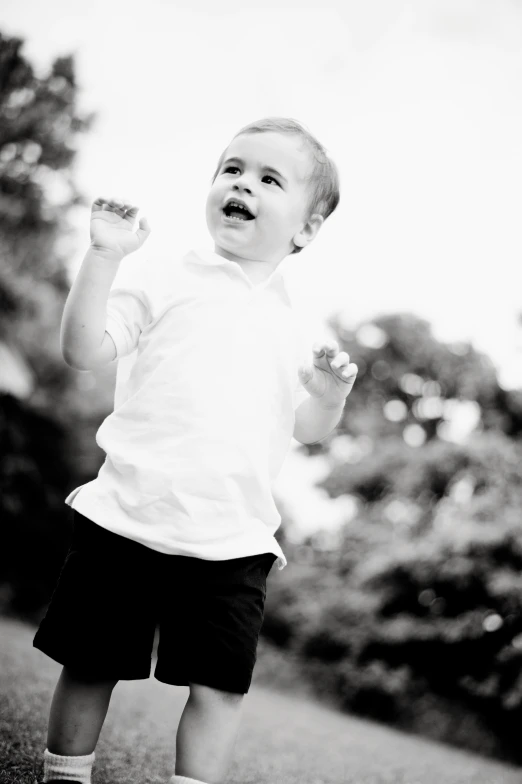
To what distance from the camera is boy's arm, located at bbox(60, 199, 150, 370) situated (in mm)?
1460

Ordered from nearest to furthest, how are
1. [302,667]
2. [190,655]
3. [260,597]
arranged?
[190,655]
[260,597]
[302,667]

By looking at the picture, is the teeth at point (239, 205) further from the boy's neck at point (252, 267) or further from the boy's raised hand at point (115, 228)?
the boy's raised hand at point (115, 228)

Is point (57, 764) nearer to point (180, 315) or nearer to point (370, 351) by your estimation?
point (180, 315)

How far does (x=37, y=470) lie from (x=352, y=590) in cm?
592

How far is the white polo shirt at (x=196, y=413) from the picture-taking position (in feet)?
4.90

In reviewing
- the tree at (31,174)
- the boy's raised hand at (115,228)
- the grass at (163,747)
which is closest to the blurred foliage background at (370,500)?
the tree at (31,174)

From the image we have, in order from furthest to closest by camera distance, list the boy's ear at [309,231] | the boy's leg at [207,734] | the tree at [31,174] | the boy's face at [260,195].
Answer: the tree at [31,174], the boy's ear at [309,231], the boy's face at [260,195], the boy's leg at [207,734]

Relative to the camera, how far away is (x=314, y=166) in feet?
6.00

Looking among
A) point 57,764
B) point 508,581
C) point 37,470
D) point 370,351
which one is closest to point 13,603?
point 37,470

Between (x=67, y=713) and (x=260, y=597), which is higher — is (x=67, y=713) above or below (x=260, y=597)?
below

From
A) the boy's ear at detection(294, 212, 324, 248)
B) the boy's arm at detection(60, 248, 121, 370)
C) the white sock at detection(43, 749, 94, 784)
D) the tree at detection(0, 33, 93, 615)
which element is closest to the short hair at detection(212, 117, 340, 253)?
the boy's ear at detection(294, 212, 324, 248)

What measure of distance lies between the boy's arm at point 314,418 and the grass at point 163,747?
0.99 metres

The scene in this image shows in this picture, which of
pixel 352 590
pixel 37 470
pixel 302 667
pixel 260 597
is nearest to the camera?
pixel 260 597

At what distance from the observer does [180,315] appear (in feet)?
5.43
